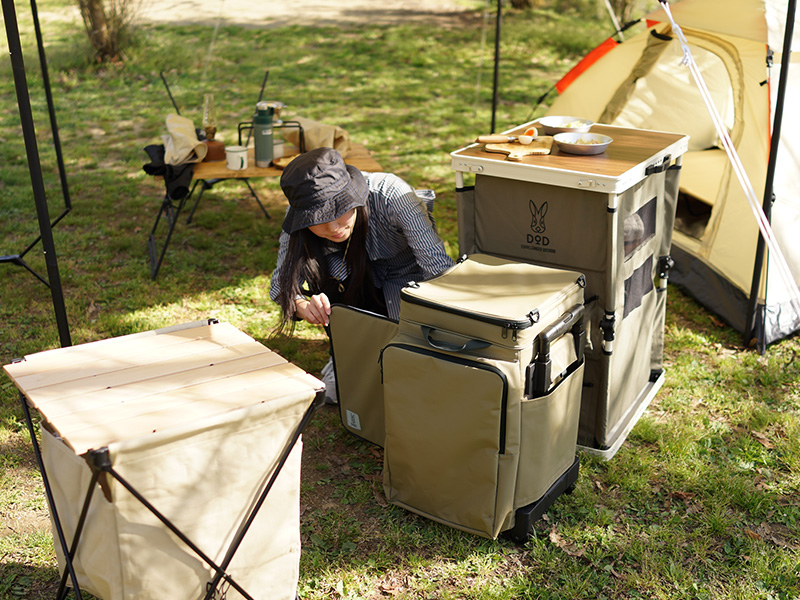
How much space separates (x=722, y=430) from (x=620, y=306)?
0.79 meters

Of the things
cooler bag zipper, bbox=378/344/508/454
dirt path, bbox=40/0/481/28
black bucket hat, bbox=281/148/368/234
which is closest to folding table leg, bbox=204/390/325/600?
cooler bag zipper, bbox=378/344/508/454

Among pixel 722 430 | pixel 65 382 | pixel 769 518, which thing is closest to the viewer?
pixel 65 382

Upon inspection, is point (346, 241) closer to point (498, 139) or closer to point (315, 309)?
point (315, 309)

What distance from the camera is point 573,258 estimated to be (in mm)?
2570

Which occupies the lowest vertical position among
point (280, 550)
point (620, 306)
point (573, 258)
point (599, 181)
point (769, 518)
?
point (769, 518)

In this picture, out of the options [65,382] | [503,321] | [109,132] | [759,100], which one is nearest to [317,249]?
[503,321]

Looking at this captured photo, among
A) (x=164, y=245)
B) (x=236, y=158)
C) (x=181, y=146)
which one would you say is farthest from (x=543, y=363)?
(x=164, y=245)

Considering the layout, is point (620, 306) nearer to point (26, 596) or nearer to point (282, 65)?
point (26, 596)

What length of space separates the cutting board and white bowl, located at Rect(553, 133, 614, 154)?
46 mm

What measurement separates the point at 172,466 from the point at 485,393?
889mm

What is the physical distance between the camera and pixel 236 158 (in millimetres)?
3986

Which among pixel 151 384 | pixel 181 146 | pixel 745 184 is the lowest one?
pixel 151 384

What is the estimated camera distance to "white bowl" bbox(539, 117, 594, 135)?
9.66ft

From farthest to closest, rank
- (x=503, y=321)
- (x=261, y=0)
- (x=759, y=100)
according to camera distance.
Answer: (x=261, y=0)
(x=759, y=100)
(x=503, y=321)
